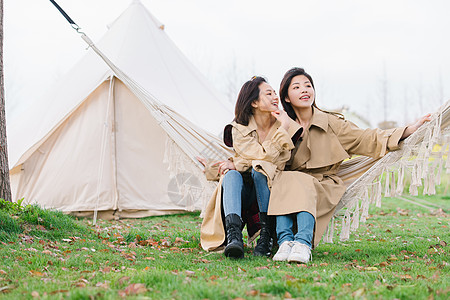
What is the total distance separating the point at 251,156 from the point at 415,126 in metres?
0.92

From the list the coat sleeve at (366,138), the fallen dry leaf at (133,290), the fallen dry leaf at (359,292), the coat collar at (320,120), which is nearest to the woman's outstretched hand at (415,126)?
the coat sleeve at (366,138)

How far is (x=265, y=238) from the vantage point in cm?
267

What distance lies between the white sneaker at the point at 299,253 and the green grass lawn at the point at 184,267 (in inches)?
2.0

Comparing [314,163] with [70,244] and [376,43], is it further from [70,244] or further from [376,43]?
[376,43]

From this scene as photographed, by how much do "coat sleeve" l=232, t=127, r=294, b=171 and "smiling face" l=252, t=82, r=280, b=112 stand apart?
18cm

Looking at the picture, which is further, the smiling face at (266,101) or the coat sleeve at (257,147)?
the smiling face at (266,101)

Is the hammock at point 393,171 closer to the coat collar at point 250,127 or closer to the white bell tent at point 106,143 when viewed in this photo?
the coat collar at point 250,127

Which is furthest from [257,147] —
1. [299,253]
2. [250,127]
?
[299,253]

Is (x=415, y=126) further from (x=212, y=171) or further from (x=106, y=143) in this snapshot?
(x=106, y=143)

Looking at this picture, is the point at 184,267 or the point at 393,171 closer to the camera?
the point at 184,267

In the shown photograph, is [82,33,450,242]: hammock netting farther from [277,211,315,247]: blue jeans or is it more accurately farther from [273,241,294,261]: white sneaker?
[273,241,294,261]: white sneaker

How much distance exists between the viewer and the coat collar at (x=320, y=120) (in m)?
2.84

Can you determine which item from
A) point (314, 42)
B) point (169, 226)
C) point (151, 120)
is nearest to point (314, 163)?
point (169, 226)

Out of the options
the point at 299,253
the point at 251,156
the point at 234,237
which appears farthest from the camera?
the point at 251,156
